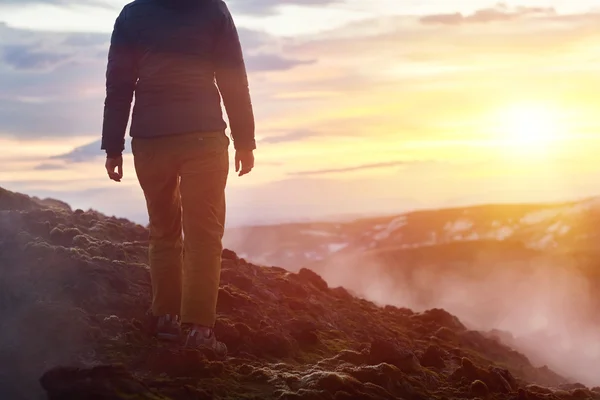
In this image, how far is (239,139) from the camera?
799 cm

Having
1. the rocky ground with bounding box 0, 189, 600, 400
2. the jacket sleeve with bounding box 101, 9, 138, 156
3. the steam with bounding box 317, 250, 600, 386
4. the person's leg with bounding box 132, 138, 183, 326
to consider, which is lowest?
the steam with bounding box 317, 250, 600, 386

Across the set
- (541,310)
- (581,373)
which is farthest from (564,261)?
(581,373)

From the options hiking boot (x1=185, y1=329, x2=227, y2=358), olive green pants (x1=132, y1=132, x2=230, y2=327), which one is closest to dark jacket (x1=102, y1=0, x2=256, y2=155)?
olive green pants (x1=132, y1=132, x2=230, y2=327)

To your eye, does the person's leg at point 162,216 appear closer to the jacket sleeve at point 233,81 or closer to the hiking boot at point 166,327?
the hiking boot at point 166,327

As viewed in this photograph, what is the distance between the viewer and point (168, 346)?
7.92 metres

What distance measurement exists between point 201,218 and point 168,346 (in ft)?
4.13

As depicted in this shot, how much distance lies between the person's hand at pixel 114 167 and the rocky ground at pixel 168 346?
4.36 feet

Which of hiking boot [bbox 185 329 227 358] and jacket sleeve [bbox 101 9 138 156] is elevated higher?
jacket sleeve [bbox 101 9 138 156]

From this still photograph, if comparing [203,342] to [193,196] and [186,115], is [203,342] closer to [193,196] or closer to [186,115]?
[193,196]

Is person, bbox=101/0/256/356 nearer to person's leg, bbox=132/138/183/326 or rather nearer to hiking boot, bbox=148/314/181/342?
person's leg, bbox=132/138/183/326

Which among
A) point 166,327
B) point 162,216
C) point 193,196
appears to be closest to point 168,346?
point 166,327

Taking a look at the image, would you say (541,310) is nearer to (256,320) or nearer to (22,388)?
(256,320)

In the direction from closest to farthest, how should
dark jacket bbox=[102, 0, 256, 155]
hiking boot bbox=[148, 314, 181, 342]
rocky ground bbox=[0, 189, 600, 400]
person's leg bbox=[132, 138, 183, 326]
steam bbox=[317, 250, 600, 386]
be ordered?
rocky ground bbox=[0, 189, 600, 400] → dark jacket bbox=[102, 0, 256, 155] → person's leg bbox=[132, 138, 183, 326] → hiking boot bbox=[148, 314, 181, 342] → steam bbox=[317, 250, 600, 386]

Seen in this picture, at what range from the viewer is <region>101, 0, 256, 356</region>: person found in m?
7.65
